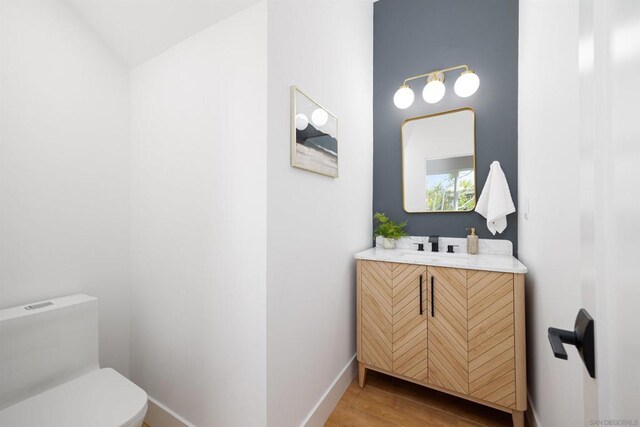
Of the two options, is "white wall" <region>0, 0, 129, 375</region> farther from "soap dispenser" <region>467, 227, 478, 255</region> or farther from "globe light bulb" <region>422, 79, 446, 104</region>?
"soap dispenser" <region>467, 227, 478, 255</region>

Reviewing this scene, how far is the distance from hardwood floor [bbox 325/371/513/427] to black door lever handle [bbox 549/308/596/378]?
144cm

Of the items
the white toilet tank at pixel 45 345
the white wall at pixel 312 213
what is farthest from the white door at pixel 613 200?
the white toilet tank at pixel 45 345

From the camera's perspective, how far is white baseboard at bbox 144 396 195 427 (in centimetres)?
138

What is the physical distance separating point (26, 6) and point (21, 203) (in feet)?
3.19

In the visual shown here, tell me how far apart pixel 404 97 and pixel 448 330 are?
1762 mm

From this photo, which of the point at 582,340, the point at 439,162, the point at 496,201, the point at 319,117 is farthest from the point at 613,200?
the point at 439,162

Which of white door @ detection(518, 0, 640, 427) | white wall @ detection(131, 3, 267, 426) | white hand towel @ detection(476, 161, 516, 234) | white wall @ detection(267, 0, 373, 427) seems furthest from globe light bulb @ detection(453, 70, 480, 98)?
white wall @ detection(131, 3, 267, 426)

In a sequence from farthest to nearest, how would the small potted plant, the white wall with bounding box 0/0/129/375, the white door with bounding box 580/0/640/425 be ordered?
the small potted plant < the white wall with bounding box 0/0/129/375 < the white door with bounding box 580/0/640/425

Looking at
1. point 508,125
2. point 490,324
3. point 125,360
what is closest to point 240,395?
point 125,360

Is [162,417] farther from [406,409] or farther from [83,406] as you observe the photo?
[406,409]

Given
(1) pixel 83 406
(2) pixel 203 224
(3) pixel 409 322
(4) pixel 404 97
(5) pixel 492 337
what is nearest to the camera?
(1) pixel 83 406

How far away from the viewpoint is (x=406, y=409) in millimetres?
1616

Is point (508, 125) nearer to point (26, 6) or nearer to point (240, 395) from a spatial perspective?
point (240, 395)

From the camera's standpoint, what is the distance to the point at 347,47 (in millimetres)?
1912
